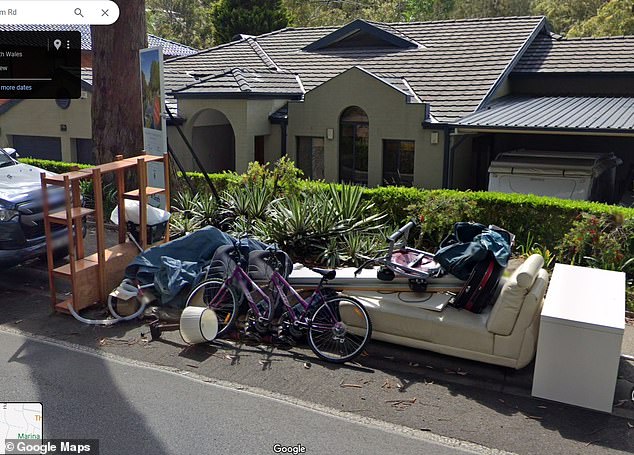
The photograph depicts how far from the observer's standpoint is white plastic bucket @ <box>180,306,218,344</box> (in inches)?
269

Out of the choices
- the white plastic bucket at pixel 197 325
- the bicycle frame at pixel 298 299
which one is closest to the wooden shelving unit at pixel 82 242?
the white plastic bucket at pixel 197 325

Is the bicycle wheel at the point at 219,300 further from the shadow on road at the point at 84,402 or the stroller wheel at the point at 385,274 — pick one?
the stroller wheel at the point at 385,274

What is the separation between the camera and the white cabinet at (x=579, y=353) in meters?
5.54

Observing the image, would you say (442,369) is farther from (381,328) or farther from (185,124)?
(185,124)

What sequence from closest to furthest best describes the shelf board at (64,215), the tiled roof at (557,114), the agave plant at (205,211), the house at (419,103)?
the shelf board at (64,215) < the agave plant at (205,211) < the tiled roof at (557,114) < the house at (419,103)

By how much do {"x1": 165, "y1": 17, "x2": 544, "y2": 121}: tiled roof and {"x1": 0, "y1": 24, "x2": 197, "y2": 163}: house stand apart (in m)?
3.60

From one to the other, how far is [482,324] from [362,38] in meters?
16.3

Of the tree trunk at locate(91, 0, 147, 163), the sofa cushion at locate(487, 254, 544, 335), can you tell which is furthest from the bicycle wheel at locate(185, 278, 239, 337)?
the tree trunk at locate(91, 0, 147, 163)

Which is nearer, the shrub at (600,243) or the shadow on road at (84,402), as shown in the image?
the shadow on road at (84,402)

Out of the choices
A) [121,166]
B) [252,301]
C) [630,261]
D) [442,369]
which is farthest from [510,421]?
[121,166]

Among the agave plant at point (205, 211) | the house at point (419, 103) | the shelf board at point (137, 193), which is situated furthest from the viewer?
the house at point (419, 103)

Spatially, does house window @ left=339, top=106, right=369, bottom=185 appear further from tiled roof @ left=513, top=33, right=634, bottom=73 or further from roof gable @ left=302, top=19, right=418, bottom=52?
tiled roof @ left=513, top=33, right=634, bottom=73

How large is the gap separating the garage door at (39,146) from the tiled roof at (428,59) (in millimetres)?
4684

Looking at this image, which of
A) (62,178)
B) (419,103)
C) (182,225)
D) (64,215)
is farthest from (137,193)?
(419,103)
